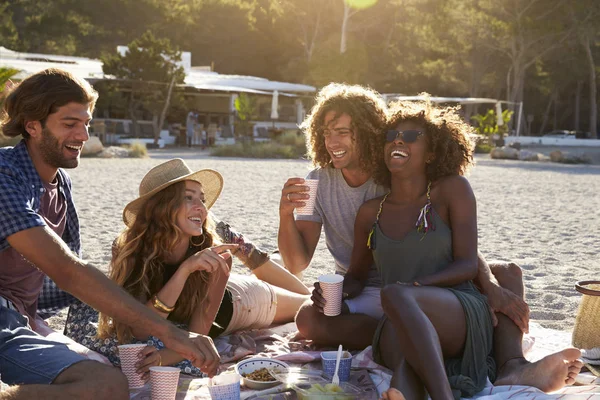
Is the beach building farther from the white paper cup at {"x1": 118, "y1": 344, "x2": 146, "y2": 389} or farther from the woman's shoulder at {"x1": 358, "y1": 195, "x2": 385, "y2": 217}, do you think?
the white paper cup at {"x1": 118, "y1": 344, "x2": 146, "y2": 389}

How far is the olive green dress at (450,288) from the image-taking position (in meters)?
3.40

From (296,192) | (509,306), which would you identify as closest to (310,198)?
(296,192)

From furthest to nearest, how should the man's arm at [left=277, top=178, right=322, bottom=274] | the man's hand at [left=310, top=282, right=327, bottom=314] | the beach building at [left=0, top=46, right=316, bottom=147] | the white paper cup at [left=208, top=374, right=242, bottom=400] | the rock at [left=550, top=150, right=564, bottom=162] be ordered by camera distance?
the beach building at [left=0, top=46, right=316, bottom=147] < the rock at [left=550, top=150, right=564, bottom=162] < the man's arm at [left=277, top=178, right=322, bottom=274] < the man's hand at [left=310, top=282, right=327, bottom=314] < the white paper cup at [left=208, top=374, right=242, bottom=400]

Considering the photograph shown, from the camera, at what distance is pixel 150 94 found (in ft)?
88.2

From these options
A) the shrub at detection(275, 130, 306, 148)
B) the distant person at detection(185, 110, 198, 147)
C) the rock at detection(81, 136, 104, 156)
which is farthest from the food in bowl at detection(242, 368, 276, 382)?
the distant person at detection(185, 110, 198, 147)

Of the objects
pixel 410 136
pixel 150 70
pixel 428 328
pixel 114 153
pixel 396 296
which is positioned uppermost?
pixel 150 70

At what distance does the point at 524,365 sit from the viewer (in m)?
3.46

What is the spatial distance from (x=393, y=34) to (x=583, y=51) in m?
9.64

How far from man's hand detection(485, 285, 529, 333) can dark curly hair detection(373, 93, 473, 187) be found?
65 cm

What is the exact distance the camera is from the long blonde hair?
3.69 metres

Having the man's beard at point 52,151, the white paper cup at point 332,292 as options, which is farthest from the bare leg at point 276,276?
the man's beard at point 52,151

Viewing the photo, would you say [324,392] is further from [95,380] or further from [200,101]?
[200,101]

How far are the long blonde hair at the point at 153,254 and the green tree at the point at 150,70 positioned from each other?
893 inches

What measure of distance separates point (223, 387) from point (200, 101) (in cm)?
3195
